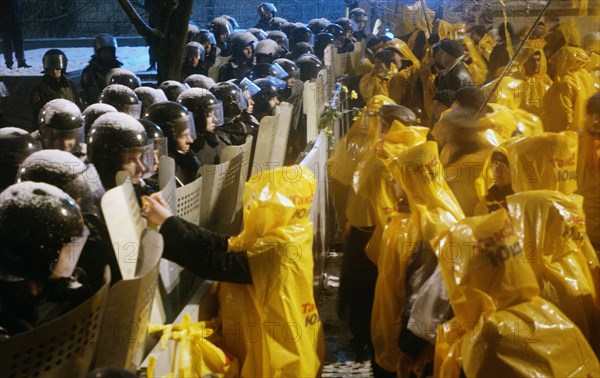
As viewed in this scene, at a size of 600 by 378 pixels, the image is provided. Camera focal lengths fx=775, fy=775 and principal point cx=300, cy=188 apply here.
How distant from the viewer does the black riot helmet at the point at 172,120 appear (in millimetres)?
5699

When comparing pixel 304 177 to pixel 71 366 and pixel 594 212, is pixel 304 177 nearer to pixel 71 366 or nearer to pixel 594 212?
pixel 71 366

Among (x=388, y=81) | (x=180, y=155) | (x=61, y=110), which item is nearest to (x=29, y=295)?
(x=180, y=155)

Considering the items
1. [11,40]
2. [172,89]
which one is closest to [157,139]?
[172,89]

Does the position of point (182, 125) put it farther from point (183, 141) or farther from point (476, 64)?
point (476, 64)

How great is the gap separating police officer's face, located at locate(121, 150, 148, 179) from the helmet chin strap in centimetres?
148

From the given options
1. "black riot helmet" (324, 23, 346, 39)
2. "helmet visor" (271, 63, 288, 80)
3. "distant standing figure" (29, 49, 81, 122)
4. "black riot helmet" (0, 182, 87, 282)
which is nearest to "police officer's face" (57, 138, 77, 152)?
"black riot helmet" (0, 182, 87, 282)

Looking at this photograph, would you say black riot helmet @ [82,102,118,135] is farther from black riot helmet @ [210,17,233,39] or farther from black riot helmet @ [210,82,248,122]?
black riot helmet @ [210,17,233,39]

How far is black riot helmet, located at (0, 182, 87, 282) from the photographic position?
284 centimetres

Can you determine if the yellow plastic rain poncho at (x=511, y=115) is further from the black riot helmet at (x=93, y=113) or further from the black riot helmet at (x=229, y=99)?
the black riot helmet at (x=93, y=113)

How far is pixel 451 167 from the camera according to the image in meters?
5.58

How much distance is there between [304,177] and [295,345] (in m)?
0.80

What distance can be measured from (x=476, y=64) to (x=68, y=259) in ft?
30.6

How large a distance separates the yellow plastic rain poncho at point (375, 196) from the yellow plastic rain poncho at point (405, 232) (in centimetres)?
56

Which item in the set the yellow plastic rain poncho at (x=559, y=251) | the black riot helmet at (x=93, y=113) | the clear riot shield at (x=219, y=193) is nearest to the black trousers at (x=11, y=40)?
the black riot helmet at (x=93, y=113)
